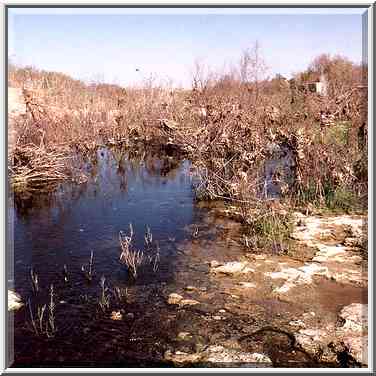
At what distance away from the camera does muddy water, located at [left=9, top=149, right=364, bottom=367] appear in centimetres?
478

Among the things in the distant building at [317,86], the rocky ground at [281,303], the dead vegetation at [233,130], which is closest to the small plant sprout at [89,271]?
the rocky ground at [281,303]

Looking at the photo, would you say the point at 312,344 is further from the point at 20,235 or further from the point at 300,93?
the point at 300,93

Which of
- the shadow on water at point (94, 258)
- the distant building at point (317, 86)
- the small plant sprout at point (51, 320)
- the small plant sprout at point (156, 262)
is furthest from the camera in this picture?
the distant building at point (317, 86)

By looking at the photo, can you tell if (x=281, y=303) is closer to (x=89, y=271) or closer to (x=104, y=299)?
(x=104, y=299)

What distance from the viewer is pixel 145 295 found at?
595 cm

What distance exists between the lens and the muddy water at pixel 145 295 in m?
4.78

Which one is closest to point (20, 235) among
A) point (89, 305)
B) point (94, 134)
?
point (89, 305)

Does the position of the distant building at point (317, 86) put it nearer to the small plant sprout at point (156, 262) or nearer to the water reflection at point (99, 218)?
the water reflection at point (99, 218)

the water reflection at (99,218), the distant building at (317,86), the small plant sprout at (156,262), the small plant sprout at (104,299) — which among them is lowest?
the small plant sprout at (104,299)

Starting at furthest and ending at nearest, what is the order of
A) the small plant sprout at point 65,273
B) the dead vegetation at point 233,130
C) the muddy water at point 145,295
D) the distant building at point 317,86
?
the distant building at point 317,86
the dead vegetation at point 233,130
the small plant sprout at point 65,273
the muddy water at point 145,295

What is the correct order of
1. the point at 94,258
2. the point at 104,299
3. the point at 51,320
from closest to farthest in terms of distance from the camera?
the point at 51,320 → the point at 104,299 → the point at 94,258

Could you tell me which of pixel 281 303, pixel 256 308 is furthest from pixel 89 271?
pixel 281 303

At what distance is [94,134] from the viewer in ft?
49.9

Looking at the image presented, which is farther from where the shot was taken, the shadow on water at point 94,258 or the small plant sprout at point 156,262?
the small plant sprout at point 156,262
